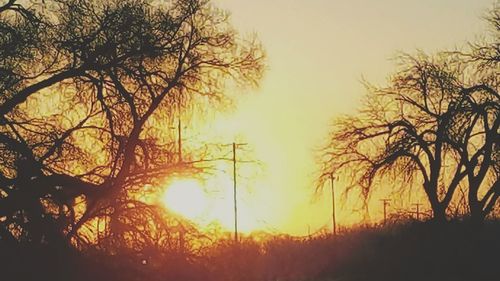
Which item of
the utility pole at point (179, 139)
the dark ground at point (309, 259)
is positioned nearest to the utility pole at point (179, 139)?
the utility pole at point (179, 139)

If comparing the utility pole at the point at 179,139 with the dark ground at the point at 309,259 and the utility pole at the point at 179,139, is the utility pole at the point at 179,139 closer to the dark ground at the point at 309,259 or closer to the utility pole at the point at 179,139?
the utility pole at the point at 179,139

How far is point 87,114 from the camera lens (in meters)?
22.5

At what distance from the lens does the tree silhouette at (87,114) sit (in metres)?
20.2

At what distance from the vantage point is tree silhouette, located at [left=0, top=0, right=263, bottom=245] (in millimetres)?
20172

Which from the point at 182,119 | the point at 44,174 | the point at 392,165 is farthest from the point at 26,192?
the point at 392,165

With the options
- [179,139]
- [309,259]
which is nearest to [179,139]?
[179,139]

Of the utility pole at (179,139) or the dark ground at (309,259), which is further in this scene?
the utility pole at (179,139)

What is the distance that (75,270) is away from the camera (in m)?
19.5

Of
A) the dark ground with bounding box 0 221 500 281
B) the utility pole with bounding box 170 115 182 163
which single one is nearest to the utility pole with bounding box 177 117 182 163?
the utility pole with bounding box 170 115 182 163

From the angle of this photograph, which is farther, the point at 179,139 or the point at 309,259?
the point at 309,259

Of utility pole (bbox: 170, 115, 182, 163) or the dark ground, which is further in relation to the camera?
utility pole (bbox: 170, 115, 182, 163)

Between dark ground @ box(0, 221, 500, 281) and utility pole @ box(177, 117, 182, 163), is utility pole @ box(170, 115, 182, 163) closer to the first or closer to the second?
utility pole @ box(177, 117, 182, 163)

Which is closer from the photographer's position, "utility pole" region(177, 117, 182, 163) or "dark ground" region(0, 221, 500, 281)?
"dark ground" region(0, 221, 500, 281)

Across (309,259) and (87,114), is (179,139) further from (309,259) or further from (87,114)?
(309,259)
